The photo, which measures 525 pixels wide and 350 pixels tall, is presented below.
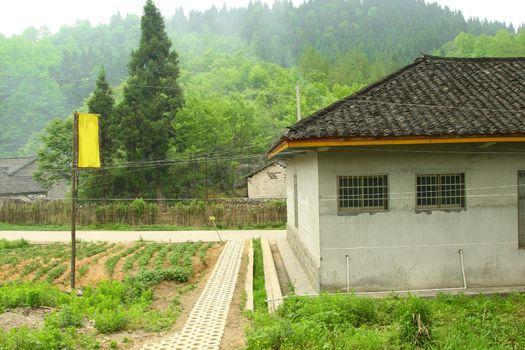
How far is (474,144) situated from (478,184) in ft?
3.08

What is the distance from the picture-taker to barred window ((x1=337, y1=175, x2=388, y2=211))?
11.3m

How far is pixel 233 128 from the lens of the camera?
4991 centimetres

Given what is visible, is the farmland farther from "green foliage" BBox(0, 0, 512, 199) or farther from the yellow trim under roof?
"green foliage" BBox(0, 0, 512, 199)

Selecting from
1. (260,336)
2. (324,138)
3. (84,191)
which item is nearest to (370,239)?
(324,138)

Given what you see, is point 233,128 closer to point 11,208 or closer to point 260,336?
point 11,208

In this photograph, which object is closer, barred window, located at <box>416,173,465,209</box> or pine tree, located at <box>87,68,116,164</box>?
barred window, located at <box>416,173,465,209</box>

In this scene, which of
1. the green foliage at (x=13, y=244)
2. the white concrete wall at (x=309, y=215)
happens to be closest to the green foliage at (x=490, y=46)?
the white concrete wall at (x=309, y=215)

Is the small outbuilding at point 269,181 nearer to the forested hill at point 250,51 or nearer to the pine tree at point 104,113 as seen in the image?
the forested hill at point 250,51

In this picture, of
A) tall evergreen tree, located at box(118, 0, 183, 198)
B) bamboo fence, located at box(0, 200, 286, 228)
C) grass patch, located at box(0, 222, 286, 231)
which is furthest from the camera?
tall evergreen tree, located at box(118, 0, 183, 198)

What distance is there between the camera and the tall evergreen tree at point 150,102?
38.9m

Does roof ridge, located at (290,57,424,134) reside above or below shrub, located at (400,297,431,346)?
above

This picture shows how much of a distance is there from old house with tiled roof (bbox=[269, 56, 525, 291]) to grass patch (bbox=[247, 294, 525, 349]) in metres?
1.00

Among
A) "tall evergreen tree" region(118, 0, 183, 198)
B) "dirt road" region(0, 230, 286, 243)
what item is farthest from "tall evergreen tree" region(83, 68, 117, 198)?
"dirt road" region(0, 230, 286, 243)

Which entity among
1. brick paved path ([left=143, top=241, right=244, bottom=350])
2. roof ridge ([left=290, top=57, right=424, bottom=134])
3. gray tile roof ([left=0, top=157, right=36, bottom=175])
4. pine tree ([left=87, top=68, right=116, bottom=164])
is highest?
pine tree ([left=87, top=68, right=116, bottom=164])
